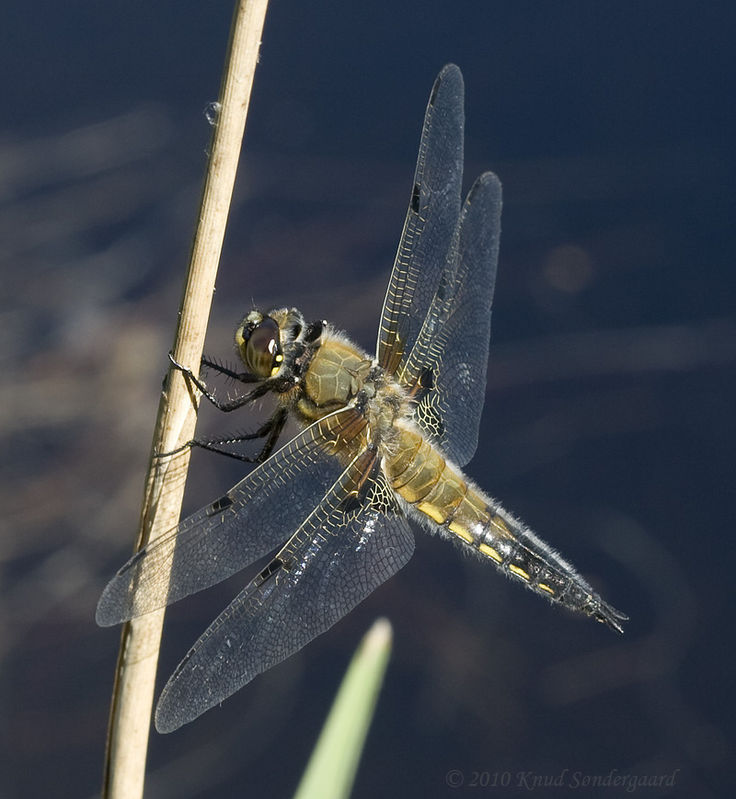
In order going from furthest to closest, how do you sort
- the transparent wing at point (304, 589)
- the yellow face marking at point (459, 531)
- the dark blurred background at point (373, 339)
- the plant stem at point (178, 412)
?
the dark blurred background at point (373, 339) < the yellow face marking at point (459, 531) < the transparent wing at point (304, 589) < the plant stem at point (178, 412)

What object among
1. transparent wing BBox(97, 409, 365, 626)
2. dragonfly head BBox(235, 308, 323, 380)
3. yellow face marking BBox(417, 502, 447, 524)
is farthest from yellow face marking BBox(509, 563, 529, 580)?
dragonfly head BBox(235, 308, 323, 380)

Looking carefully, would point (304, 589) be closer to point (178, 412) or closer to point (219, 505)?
point (219, 505)

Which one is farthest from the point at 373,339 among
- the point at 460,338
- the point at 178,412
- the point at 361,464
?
the point at 178,412

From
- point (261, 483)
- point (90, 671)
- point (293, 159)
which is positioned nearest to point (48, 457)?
point (90, 671)

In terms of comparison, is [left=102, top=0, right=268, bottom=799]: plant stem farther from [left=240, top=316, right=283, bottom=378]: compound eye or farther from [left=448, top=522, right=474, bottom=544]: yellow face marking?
[left=448, top=522, right=474, bottom=544]: yellow face marking

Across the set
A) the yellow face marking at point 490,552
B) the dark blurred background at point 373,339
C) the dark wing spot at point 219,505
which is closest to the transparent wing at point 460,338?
the yellow face marking at point 490,552

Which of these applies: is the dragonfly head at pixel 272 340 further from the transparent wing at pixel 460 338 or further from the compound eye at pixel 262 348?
the transparent wing at pixel 460 338
